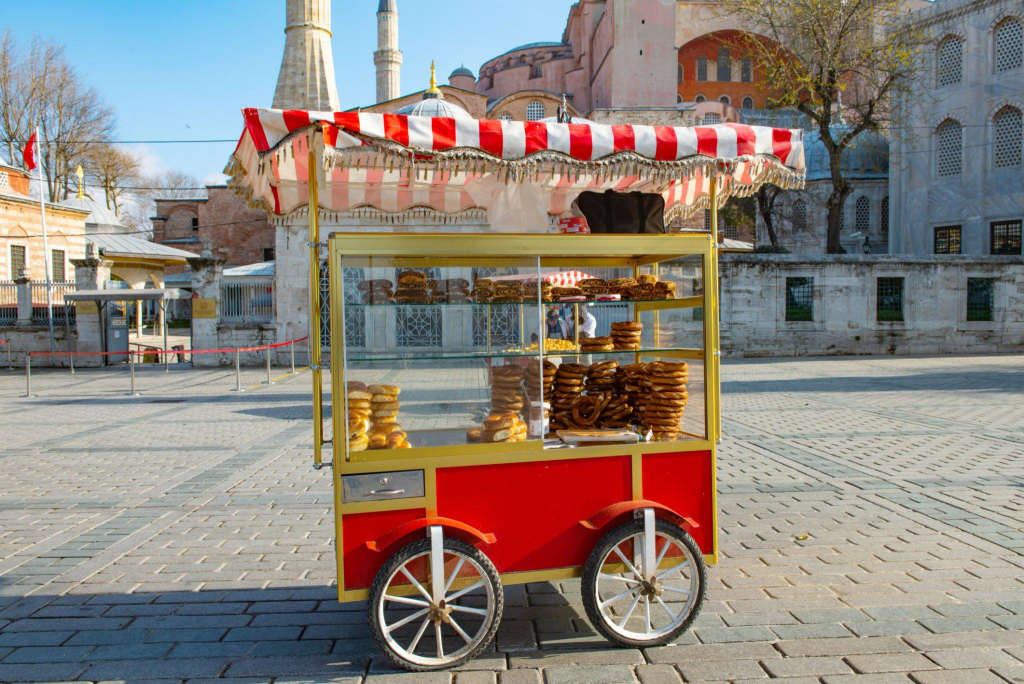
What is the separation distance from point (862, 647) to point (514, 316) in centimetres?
252

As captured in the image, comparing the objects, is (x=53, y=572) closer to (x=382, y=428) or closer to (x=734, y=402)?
(x=382, y=428)

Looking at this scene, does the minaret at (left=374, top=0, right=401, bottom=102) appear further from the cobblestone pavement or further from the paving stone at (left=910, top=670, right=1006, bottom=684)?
the paving stone at (left=910, top=670, right=1006, bottom=684)

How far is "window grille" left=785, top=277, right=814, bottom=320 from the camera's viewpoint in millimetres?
23375

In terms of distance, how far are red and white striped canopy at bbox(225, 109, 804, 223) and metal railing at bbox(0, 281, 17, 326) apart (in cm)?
2361

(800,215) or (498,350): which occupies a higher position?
(800,215)

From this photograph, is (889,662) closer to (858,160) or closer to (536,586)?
(536,586)

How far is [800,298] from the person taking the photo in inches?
922

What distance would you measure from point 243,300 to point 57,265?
22.2 metres

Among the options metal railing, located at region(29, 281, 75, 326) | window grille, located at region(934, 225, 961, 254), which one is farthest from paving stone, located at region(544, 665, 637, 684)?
window grille, located at region(934, 225, 961, 254)

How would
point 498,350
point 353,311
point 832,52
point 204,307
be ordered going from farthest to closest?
point 832,52
point 204,307
point 498,350
point 353,311

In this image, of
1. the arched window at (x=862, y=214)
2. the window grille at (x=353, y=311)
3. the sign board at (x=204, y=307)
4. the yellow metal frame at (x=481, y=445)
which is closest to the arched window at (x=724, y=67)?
the arched window at (x=862, y=214)

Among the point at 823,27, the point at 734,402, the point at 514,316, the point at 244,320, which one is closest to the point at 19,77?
the point at 244,320

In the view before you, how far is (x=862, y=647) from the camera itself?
3539 millimetres

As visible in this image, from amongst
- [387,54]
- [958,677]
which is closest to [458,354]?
[958,677]
